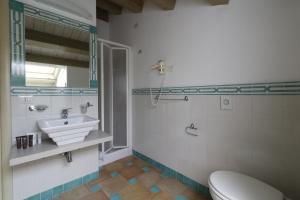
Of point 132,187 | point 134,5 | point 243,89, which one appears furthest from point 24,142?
point 134,5

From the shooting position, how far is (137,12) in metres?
2.45

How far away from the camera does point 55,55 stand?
5.69 ft

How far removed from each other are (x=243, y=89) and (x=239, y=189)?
2.63ft

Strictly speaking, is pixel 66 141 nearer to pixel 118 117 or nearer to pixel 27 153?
pixel 27 153

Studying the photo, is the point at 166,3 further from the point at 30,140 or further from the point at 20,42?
the point at 30,140

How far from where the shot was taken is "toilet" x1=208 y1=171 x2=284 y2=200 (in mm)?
981

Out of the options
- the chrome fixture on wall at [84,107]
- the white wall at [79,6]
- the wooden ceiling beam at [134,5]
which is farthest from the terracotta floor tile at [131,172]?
the wooden ceiling beam at [134,5]

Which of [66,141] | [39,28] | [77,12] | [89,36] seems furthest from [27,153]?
[77,12]

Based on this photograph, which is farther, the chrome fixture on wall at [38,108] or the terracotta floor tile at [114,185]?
the terracotta floor tile at [114,185]

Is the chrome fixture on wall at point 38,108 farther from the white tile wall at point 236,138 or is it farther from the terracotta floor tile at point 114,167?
the white tile wall at point 236,138

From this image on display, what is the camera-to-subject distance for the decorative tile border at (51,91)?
57.6 inches

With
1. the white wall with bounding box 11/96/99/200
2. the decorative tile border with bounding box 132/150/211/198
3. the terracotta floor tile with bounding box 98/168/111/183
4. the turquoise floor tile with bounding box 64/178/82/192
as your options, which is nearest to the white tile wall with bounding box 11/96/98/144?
the white wall with bounding box 11/96/99/200

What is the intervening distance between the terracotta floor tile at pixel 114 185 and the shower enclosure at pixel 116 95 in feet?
1.81

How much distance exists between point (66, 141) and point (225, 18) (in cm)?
190
